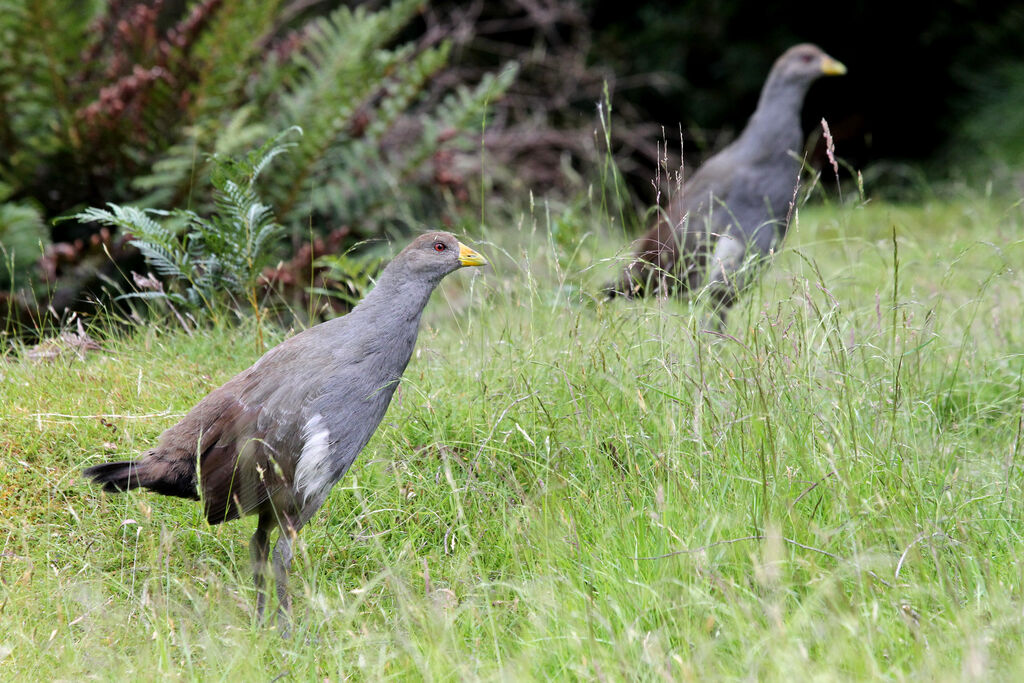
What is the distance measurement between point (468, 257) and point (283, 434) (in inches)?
35.9

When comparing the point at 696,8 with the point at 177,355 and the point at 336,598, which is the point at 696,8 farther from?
the point at 336,598

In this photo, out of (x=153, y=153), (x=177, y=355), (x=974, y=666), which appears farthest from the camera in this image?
(x=153, y=153)

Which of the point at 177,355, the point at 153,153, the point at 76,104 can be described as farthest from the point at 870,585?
the point at 76,104

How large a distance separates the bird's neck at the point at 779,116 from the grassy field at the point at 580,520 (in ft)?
5.53

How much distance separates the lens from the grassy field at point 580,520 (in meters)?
2.60

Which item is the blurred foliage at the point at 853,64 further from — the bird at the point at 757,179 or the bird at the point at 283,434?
the bird at the point at 283,434

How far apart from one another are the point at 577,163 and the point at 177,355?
629 centimetres

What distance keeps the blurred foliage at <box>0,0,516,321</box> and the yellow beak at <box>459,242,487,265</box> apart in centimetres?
165

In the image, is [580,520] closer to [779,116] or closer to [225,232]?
[225,232]

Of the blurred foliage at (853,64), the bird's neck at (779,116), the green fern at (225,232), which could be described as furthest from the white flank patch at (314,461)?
the blurred foliage at (853,64)

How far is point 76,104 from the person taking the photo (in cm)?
568

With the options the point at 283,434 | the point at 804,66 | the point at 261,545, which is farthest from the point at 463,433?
the point at 804,66

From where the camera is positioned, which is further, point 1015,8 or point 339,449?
point 1015,8

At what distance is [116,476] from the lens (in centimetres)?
316
